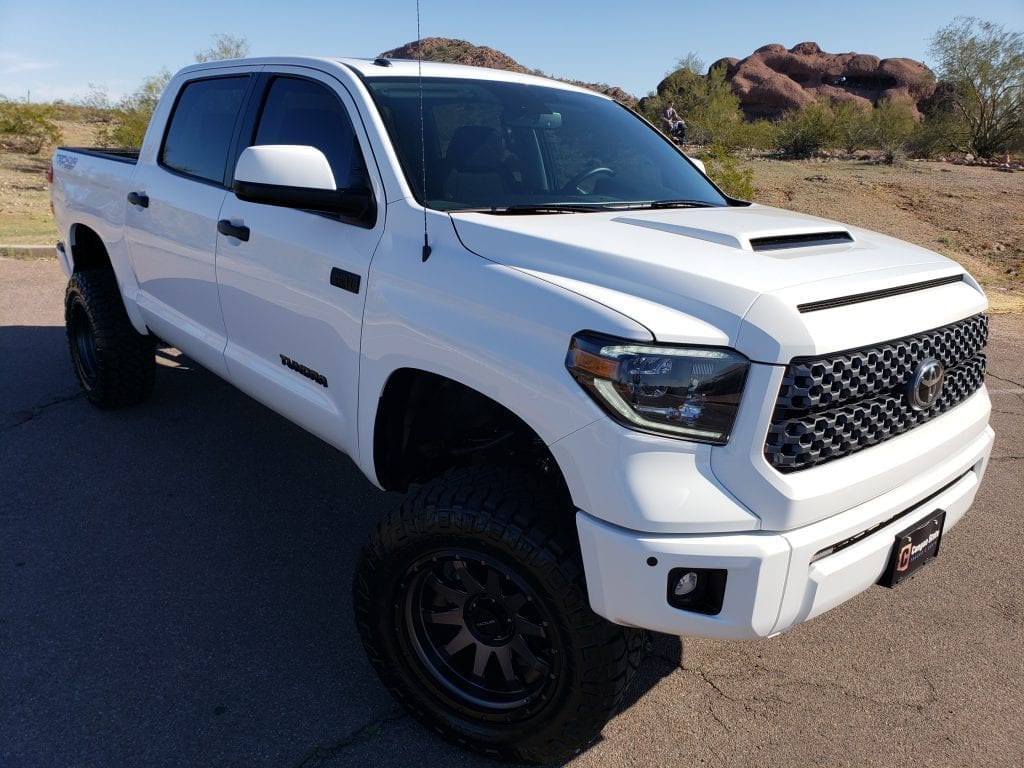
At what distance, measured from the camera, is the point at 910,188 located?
631 inches

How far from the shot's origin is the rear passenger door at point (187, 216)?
12.1 ft

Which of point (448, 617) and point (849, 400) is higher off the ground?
Result: point (849, 400)

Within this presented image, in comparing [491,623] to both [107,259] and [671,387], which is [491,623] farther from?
[107,259]

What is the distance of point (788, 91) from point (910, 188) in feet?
115

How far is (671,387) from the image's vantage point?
6.38 ft

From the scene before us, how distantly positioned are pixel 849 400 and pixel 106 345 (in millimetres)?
4138

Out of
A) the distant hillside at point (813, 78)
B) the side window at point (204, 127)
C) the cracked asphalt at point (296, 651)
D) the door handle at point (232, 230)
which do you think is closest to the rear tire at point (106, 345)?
the cracked asphalt at point (296, 651)

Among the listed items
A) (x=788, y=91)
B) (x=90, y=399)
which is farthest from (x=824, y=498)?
(x=788, y=91)

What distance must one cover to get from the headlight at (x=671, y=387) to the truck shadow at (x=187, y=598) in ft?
3.97

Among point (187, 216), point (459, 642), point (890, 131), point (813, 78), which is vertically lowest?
point (459, 642)

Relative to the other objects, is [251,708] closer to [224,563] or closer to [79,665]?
[79,665]

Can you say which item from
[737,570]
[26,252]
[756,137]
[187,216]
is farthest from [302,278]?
[756,137]

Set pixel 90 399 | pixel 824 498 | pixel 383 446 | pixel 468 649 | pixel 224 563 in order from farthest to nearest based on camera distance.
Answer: pixel 90 399 → pixel 224 563 → pixel 383 446 → pixel 468 649 → pixel 824 498

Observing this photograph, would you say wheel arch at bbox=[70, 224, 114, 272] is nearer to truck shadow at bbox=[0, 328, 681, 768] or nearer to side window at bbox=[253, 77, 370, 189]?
truck shadow at bbox=[0, 328, 681, 768]
